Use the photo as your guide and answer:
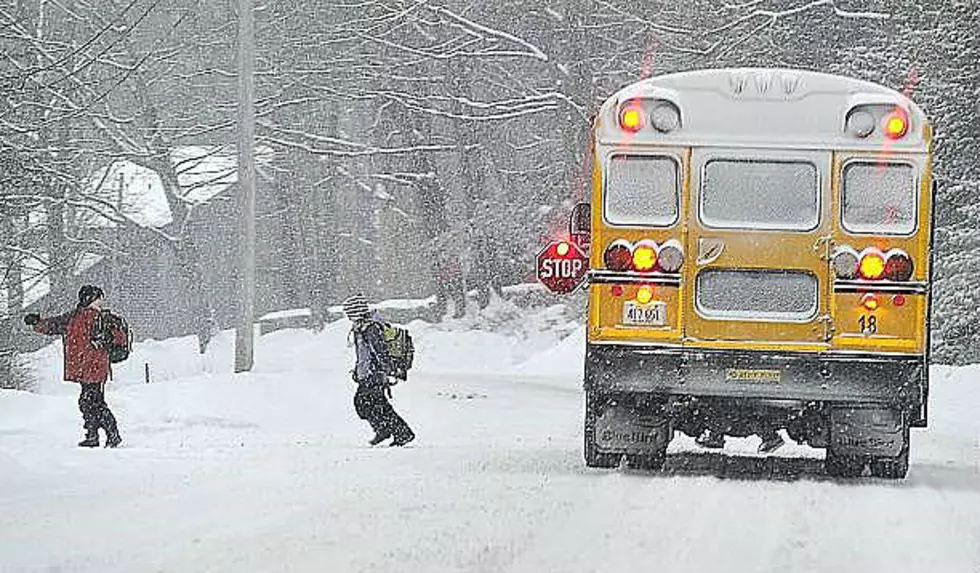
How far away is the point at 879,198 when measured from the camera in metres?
11.7

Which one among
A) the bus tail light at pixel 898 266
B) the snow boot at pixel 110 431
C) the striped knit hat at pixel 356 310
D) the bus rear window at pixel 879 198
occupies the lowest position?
the snow boot at pixel 110 431

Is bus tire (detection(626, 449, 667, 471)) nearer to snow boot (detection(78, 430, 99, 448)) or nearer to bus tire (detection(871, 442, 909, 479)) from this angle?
bus tire (detection(871, 442, 909, 479))

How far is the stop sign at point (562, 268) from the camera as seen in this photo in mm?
13797

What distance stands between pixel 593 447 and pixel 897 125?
3022 millimetres

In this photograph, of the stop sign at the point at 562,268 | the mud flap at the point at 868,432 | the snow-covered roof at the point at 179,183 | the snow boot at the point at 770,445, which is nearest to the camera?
the mud flap at the point at 868,432

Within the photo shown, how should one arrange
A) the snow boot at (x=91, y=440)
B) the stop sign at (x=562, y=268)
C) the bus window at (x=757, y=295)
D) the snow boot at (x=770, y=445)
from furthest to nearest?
the snow boot at (x=91, y=440), the snow boot at (x=770, y=445), the stop sign at (x=562, y=268), the bus window at (x=757, y=295)

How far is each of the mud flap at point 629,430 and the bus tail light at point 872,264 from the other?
1705 mm

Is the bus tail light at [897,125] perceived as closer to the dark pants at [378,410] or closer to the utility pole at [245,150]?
the dark pants at [378,410]

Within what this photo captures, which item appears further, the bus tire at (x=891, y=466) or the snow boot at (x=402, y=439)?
the snow boot at (x=402, y=439)

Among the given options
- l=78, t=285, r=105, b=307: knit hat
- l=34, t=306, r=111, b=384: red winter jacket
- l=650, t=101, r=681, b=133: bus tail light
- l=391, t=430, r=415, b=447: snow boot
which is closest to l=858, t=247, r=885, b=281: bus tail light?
l=650, t=101, r=681, b=133: bus tail light

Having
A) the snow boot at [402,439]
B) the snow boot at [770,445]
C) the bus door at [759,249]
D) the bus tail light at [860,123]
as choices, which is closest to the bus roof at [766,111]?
the bus tail light at [860,123]

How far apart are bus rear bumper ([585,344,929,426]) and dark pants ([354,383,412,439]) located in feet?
14.5

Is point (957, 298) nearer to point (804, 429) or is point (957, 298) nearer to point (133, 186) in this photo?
point (804, 429)

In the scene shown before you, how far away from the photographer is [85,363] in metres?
15.7
